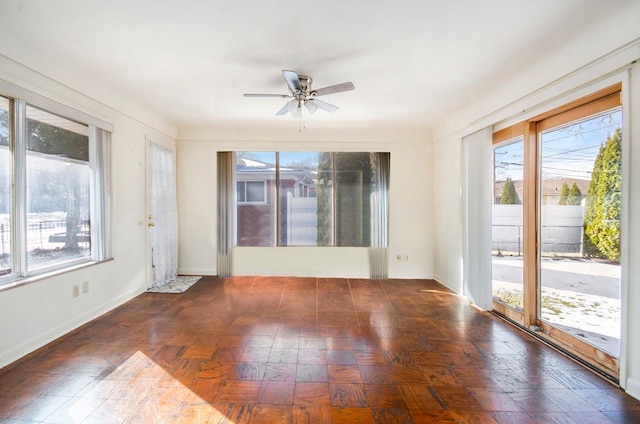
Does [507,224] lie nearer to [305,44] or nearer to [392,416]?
[392,416]

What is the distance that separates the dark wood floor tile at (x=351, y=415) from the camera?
178 centimetres

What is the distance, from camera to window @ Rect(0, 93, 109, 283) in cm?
252

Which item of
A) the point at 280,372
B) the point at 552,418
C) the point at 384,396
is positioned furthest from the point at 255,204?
the point at 552,418

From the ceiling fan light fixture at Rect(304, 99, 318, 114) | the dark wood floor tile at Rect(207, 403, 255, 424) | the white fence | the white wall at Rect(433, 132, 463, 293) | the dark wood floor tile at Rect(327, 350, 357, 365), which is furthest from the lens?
the white wall at Rect(433, 132, 463, 293)

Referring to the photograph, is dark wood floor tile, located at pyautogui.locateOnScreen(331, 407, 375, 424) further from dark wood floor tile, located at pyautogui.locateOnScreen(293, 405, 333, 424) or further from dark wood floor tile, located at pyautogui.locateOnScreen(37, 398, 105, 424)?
dark wood floor tile, located at pyautogui.locateOnScreen(37, 398, 105, 424)

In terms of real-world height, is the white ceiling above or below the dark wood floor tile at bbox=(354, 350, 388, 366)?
above

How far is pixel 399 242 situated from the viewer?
521 cm

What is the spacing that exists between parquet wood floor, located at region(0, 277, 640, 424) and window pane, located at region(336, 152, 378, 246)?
6.03 ft

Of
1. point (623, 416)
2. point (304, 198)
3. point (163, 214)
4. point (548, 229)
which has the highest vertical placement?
point (304, 198)

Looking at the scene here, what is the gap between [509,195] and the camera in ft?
11.4

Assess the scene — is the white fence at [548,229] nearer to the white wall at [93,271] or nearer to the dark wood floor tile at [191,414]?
the dark wood floor tile at [191,414]

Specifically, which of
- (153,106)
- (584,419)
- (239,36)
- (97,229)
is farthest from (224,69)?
(584,419)

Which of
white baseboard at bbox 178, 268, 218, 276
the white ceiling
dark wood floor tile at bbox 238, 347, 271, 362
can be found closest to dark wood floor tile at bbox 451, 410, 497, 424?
dark wood floor tile at bbox 238, 347, 271, 362

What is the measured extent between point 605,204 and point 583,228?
0.28 meters
